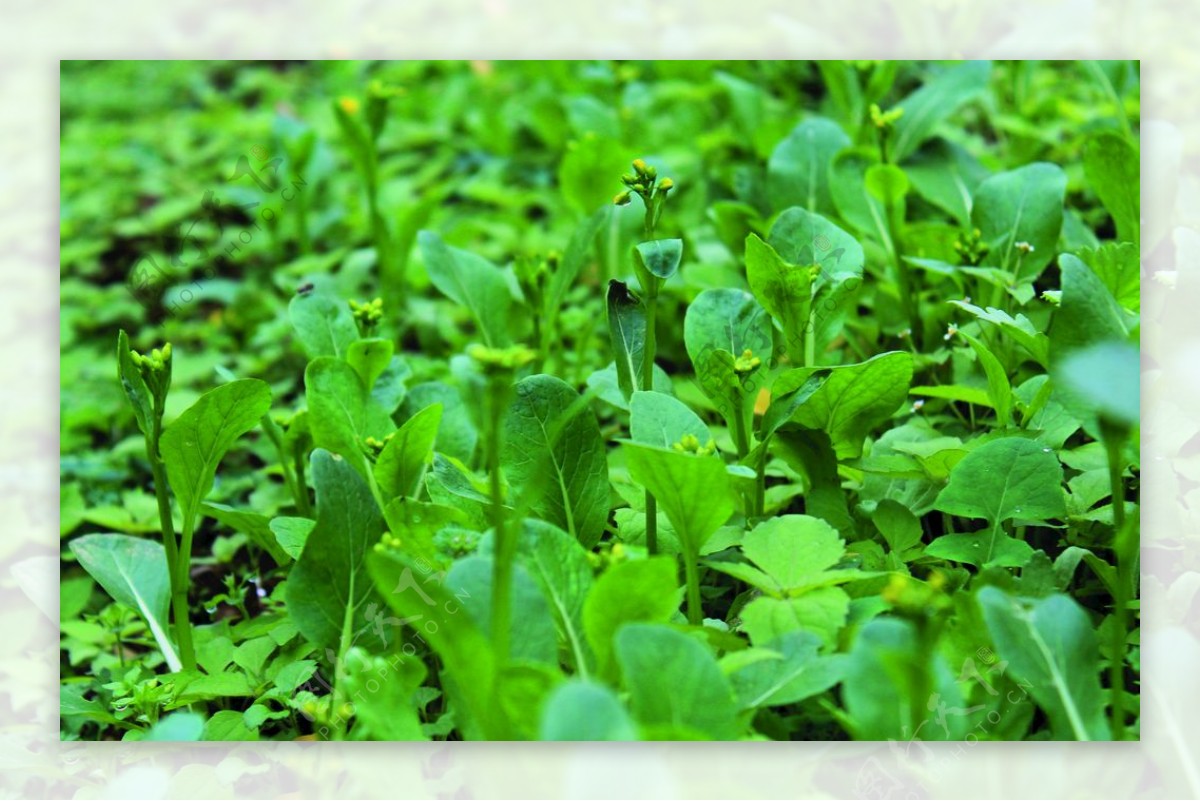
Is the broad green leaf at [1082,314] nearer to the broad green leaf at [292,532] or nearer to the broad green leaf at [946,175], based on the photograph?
the broad green leaf at [946,175]

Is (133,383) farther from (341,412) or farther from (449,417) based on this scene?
(449,417)

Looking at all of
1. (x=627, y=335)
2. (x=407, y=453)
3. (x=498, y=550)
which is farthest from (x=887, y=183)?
(x=498, y=550)

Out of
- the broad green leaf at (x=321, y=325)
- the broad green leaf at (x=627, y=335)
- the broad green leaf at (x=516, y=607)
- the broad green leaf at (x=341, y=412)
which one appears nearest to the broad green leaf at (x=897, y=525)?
the broad green leaf at (x=627, y=335)

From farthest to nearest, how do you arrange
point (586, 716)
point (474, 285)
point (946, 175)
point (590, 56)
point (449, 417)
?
point (590, 56), point (946, 175), point (474, 285), point (449, 417), point (586, 716)

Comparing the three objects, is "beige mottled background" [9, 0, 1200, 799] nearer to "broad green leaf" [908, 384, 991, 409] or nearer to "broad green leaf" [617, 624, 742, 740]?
"broad green leaf" [617, 624, 742, 740]

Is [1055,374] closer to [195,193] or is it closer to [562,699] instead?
[562,699]

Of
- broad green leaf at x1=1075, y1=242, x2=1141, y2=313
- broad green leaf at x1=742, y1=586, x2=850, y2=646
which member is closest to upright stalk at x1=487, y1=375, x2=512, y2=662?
broad green leaf at x1=742, y1=586, x2=850, y2=646
